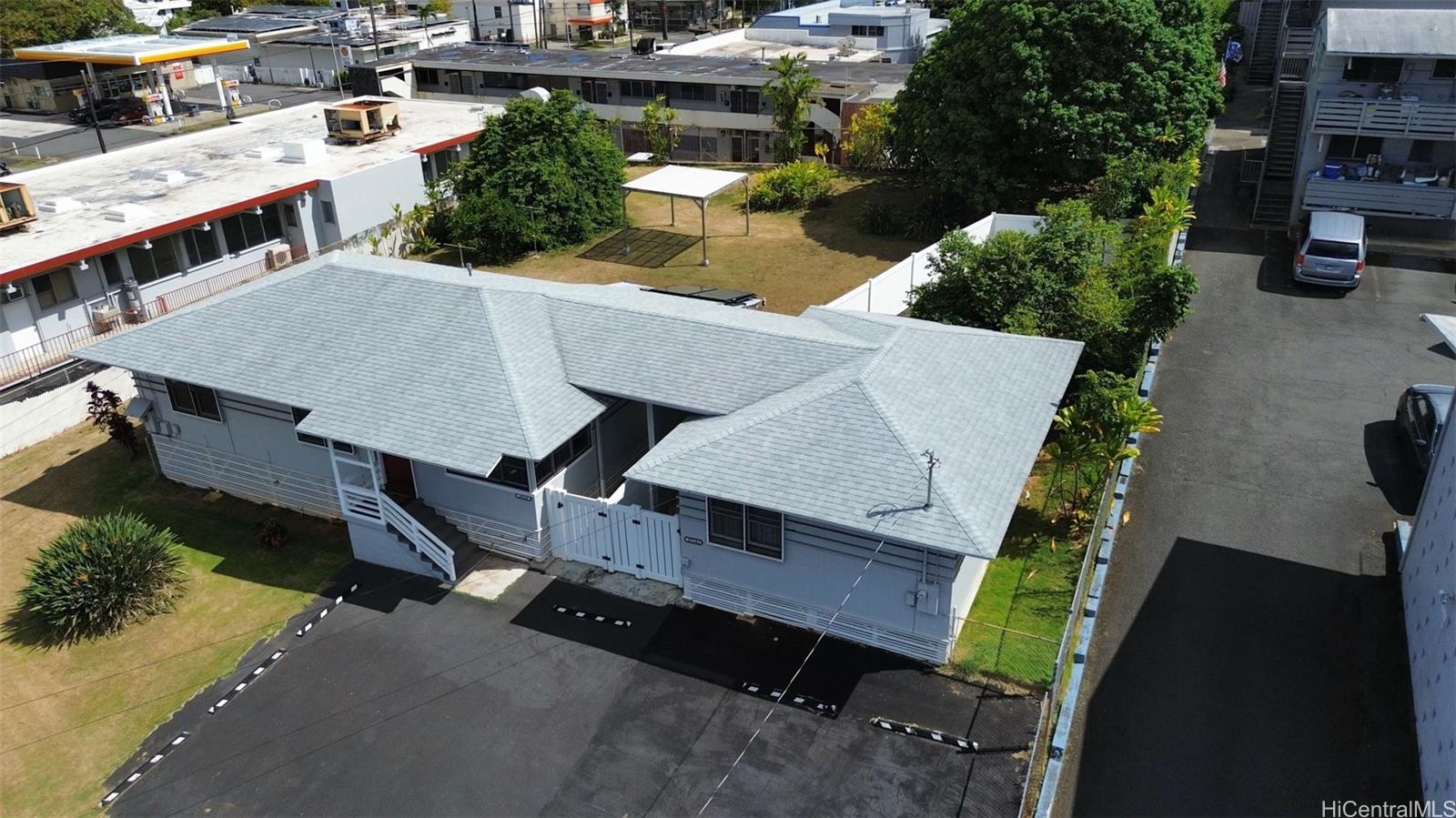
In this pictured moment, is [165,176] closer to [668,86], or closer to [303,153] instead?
[303,153]

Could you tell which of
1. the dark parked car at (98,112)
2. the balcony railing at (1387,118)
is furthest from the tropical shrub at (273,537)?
the dark parked car at (98,112)

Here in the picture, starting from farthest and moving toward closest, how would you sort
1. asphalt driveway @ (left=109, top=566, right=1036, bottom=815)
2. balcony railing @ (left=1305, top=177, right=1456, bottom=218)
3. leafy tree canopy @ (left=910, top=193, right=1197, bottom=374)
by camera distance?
balcony railing @ (left=1305, top=177, right=1456, bottom=218), leafy tree canopy @ (left=910, top=193, right=1197, bottom=374), asphalt driveway @ (left=109, top=566, right=1036, bottom=815)

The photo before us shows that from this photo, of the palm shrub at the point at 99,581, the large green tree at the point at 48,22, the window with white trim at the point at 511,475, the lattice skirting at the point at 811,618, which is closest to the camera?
the lattice skirting at the point at 811,618

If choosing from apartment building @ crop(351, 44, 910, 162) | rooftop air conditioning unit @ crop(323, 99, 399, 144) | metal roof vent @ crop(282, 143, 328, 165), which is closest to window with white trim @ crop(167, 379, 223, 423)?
metal roof vent @ crop(282, 143, 328, 165)

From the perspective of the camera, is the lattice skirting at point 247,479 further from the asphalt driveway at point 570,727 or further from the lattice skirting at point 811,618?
the lattice skirting at point 811,618

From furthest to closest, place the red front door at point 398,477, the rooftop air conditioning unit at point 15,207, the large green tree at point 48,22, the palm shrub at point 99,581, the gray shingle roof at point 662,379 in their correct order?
the large green tree at point 48,22 → the rooftop air conditioning unit at point 15,207 → the red front door at point 398,477 → the palm shrub at point 99,581 → the gray shingle roof at point 662,379

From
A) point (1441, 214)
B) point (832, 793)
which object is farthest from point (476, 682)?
point (1441, 214)

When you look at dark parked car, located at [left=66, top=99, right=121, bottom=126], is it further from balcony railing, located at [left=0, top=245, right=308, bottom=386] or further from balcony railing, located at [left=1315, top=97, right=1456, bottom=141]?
balcony railing, located at [left=1315, top=97, right=1456, bottom=141]
